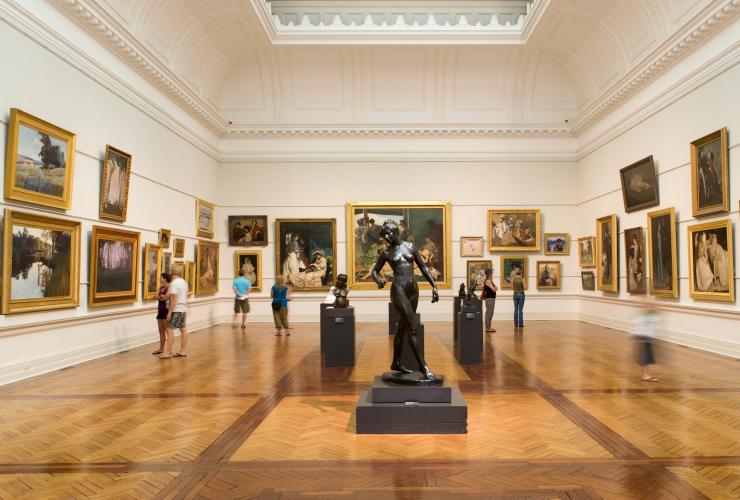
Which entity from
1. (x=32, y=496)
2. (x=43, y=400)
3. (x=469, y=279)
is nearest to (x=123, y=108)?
(x=43, y=400)

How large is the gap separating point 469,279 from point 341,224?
523 centimetres

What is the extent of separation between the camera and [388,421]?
5348 millimetres

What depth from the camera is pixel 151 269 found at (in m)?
12.3

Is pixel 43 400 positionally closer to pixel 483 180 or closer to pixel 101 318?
pixel 101 318

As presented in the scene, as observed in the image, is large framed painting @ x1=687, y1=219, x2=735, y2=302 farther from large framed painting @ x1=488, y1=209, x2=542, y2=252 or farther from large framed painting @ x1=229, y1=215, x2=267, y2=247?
large framed painting @ x1=229, y1=215, x2=267, y2=247

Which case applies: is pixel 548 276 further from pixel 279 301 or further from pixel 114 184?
pixel 114 184

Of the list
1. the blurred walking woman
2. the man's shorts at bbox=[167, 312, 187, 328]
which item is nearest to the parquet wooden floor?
the man's shorts at bbox=[167, 312, 187, 328]

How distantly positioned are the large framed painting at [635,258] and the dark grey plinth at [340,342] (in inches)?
322

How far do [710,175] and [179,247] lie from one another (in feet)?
44.8

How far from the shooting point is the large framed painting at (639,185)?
12555 millimetres

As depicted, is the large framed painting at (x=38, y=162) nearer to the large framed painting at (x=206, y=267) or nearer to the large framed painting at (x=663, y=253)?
the large framed painting at (x=206, y=267)

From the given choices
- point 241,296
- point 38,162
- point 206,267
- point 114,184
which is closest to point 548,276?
point 241,296

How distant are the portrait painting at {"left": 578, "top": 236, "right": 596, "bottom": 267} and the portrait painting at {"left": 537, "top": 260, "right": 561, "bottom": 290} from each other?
2.97ft

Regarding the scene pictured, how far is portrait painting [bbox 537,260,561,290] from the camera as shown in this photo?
17.7m
